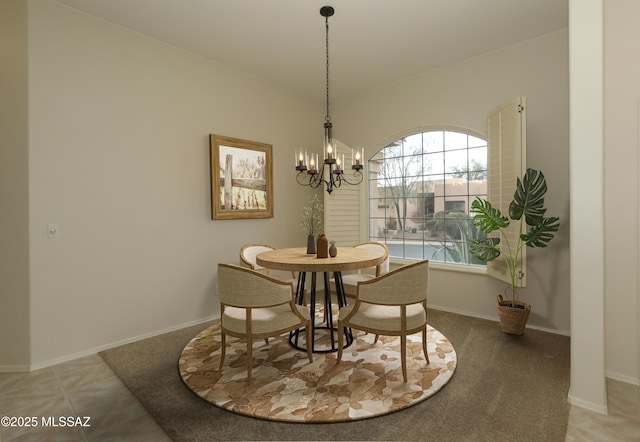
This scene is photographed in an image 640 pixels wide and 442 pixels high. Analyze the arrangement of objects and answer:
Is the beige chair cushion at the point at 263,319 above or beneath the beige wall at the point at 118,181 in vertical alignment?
beneath

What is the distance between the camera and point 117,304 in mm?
3240

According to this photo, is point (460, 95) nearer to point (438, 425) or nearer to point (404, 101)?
point (404, 101)

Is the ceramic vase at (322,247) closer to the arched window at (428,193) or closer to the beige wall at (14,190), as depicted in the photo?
the arched window at (428,193)

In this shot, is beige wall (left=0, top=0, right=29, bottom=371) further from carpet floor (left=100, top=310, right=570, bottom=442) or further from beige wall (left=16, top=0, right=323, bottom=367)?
carpet floor (left=100, top=310, right=570, bottom=442)

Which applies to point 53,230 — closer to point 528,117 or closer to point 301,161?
point 301,161

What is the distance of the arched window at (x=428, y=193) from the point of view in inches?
162

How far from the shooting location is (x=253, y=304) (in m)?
2.38

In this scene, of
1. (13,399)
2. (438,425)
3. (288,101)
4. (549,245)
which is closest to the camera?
(438,425)

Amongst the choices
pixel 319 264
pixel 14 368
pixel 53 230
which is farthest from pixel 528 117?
pixel 14 368

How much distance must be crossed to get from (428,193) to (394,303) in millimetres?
2437

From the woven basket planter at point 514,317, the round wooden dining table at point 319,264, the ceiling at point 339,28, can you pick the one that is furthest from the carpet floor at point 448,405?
the ceiling at point 339,28

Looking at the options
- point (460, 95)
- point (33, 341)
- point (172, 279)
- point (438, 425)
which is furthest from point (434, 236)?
point (33, 341)

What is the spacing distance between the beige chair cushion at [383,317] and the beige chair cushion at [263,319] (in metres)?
0.42

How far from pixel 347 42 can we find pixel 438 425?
3.48 meters
